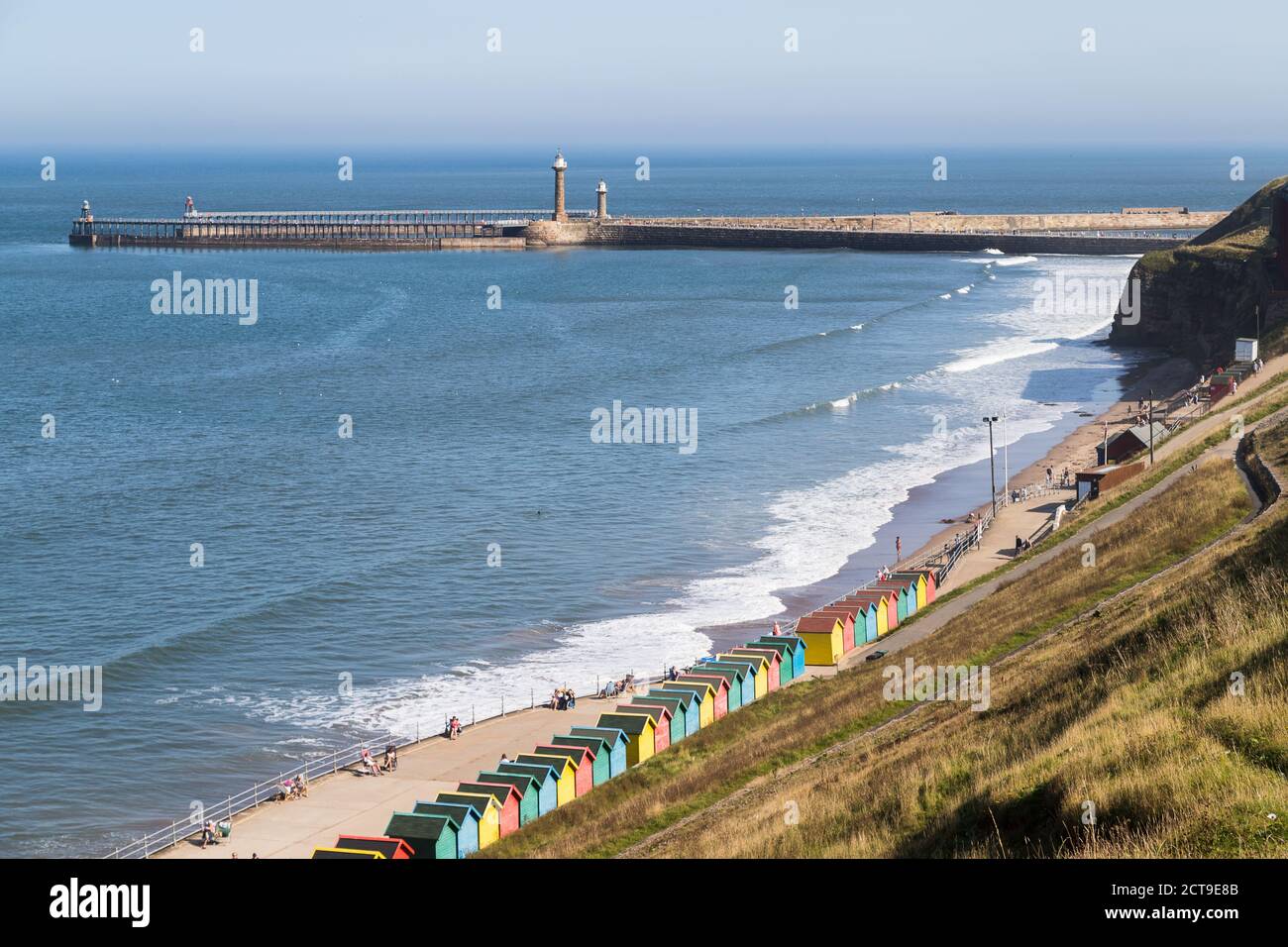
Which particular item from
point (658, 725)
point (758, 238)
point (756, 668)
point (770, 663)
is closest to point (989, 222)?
point (758, 238)

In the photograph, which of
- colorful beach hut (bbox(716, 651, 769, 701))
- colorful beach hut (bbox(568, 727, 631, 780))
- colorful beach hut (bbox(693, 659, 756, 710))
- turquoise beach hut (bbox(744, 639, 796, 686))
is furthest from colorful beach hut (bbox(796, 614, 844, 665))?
colorful beach hut (bbox(568, 727, 631, 780))

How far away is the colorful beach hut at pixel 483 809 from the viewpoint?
2412cm

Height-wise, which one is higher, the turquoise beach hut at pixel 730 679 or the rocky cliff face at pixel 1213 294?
the rocky cliff face at pixel 1213 294

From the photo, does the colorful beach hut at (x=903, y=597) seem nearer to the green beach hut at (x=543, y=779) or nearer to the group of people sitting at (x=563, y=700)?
the group of people sitting at (x=563, y=700)

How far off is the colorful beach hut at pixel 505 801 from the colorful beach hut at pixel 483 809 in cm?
9

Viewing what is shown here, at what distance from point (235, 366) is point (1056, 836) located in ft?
255

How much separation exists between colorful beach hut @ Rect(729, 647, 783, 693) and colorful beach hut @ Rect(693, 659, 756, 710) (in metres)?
0.56

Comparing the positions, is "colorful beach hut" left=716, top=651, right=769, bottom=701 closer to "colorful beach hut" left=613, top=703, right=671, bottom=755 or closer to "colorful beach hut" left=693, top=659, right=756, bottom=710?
"colorful beach hut" left=693, top=659, right=756, bottom=710

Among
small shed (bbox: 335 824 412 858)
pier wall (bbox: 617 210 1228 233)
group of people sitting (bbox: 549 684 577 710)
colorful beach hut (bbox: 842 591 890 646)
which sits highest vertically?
pier wall (bbox: 617 210 1228 233)

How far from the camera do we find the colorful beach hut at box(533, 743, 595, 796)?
87.2ft

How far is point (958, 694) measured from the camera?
24.1m

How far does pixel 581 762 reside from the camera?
26.8m

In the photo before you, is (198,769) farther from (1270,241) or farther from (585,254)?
(585,254)

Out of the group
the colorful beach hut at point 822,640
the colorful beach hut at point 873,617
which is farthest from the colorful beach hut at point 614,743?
the colorful beach hut at point 873,617
